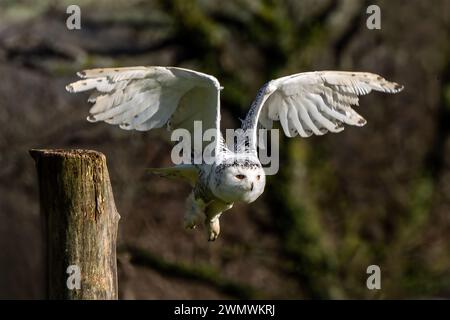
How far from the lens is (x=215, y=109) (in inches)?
189

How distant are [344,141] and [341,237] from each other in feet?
2.32

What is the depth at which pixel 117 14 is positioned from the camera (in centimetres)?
826

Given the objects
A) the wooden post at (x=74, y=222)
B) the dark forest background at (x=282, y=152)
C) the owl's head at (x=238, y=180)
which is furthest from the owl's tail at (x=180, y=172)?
the dark forest background at (x=282, y=152)

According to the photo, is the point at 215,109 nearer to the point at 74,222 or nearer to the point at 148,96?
the point at 148,96

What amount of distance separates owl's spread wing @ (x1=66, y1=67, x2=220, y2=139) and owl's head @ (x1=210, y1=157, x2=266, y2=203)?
30cm

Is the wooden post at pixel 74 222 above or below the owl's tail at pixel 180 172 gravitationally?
below

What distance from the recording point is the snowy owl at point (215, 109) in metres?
4.52

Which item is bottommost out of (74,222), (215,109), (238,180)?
(74,222)

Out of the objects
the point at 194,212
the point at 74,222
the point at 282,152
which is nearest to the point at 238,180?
the point at 194,212

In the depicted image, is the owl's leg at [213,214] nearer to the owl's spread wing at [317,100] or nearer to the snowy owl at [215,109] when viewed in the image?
the snowy owl at [215,109]

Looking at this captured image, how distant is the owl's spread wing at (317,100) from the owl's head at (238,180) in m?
0.27

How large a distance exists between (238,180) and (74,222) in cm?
69

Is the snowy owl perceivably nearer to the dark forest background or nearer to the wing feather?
the wing feather

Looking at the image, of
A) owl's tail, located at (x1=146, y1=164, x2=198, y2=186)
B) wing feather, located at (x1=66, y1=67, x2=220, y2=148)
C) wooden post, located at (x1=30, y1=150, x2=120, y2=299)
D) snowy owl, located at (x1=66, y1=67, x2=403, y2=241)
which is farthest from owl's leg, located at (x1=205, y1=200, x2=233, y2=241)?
wooden post, located at (x1=30, y1=150, x2=120, y2=299)
